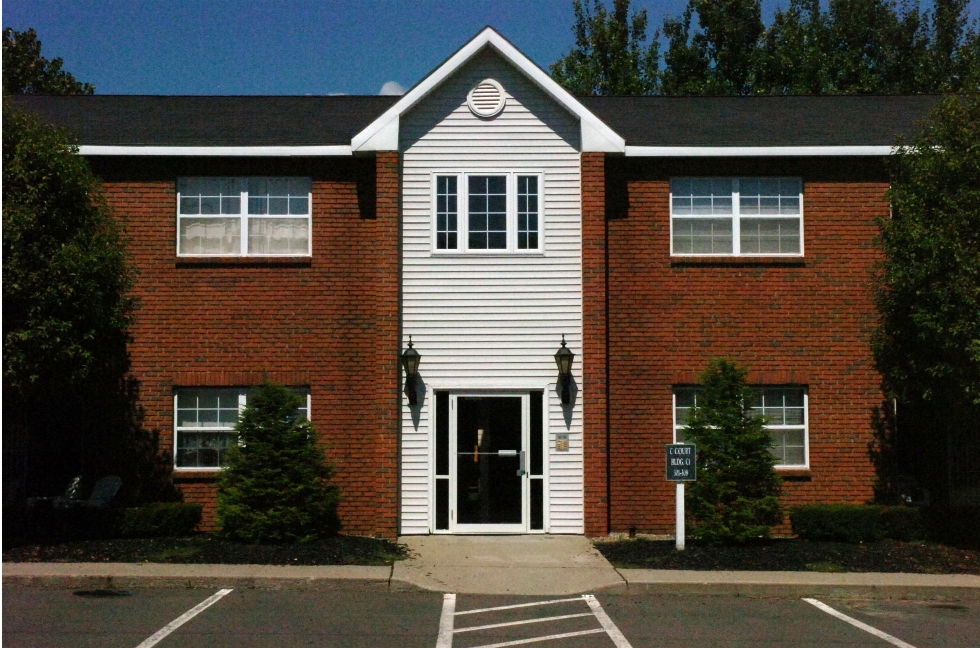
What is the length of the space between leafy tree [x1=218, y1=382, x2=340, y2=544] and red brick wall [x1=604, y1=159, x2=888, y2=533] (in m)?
4.56

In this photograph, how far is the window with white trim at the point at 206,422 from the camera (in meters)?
16.0

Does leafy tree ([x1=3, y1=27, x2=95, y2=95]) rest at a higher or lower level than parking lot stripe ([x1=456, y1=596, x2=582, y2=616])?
higher

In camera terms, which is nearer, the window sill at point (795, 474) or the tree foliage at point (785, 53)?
the window sill at point (795, 474)

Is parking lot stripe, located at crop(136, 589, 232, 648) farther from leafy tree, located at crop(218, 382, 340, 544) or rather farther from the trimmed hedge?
the trimmed hedge

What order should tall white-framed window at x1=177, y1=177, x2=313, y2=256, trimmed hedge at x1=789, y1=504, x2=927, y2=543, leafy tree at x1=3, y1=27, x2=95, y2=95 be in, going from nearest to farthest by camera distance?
trimmed hedge at x1=789, y1=504, x2=927, y2=543, tall white-framed window at x1=177, y1=177, x2=313, y2=256, leafy tree at x1=3, y1=27, x2=95, y2=95

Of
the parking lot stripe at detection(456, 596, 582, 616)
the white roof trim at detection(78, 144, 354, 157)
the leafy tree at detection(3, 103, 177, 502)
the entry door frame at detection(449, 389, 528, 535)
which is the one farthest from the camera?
the white roof trim at detection(78, 144, 354, 157)

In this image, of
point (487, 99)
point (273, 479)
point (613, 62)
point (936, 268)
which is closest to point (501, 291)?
point (487, 99)

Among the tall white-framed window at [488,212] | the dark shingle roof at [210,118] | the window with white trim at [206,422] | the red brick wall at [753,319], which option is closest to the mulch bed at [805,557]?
the red brick wall at [753,319]

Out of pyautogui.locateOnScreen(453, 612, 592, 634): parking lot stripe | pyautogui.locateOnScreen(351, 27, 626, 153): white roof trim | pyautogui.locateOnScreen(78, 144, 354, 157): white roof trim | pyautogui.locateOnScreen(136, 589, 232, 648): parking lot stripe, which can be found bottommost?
pyautogui.locateOnScreen(453, 612, 592, 634): parking lot stripe

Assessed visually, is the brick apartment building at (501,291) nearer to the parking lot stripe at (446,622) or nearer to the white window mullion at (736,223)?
the white window mullion at (736,223)

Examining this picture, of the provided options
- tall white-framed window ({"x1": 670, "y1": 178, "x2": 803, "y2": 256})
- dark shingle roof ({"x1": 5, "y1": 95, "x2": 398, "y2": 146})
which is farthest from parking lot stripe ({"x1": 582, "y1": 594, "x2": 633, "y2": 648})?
dark shingle roof ({"x1": 5, "y1": 95, "x2": 398, "y2": 146})

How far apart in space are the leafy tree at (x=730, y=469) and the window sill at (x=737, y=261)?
215cm

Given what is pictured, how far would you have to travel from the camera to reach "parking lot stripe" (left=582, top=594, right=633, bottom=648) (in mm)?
9445

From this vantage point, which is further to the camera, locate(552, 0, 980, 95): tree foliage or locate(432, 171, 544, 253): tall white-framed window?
locate(552, 0, 980, 95): tree foliage
